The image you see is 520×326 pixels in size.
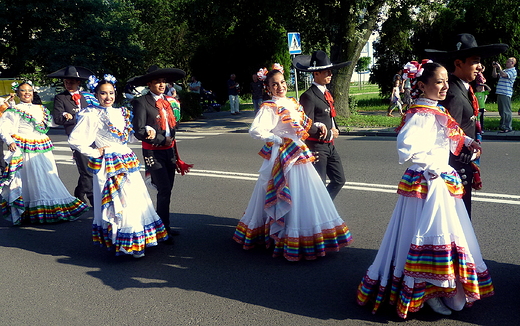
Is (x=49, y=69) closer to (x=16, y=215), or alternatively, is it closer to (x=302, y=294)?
(x=16, y=215)

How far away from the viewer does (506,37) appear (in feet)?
66.2

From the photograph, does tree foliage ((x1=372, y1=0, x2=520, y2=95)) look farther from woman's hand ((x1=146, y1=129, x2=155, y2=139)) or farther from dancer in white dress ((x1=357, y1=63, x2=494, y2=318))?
dancer in white dress ((x1=357, y1=63, x2=494, y2=318))

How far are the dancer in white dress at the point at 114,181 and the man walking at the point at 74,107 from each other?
1.77m

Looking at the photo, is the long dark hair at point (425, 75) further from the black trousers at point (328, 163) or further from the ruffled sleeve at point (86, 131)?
the ruffled sleeve at point (86, 131)

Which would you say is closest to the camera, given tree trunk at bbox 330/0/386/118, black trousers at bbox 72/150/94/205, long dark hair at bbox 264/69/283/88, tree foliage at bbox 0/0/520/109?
long dark hair at bbox 264/69/283/88

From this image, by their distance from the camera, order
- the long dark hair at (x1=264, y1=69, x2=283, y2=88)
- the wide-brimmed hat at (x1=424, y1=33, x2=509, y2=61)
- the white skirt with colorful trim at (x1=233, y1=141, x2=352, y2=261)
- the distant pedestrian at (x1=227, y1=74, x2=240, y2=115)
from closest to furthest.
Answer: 1. the wide-brimmed hat at (x1=424, y1=33, x2=509, y2=61)
2. the white skirt with colorful trim at (x1=233, y1=141, x2=352, y2=261)
3. the long dark hair at (x1=264, y1=69, x2=283, y2=88)
4. the distant pedestrian at (x1=227, y1=74, x2=240, y2=115)

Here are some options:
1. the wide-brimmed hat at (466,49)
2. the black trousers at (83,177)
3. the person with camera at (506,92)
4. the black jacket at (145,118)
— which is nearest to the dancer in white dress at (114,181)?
the black jacket at (145,118)

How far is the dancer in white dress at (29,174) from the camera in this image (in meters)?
6.99

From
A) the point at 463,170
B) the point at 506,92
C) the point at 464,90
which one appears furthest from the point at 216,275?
the point at 506,92

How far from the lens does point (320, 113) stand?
5.57m

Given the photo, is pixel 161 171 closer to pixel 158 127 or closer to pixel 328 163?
pixel 158 127

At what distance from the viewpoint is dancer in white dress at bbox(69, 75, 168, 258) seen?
17.6 ft

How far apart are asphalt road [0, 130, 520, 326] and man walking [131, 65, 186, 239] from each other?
737 mm

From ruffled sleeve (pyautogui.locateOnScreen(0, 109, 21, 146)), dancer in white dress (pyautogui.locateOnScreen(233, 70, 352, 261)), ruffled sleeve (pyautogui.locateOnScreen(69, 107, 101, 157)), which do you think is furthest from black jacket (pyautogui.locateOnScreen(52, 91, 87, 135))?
dancer in white dress (pyautogui.locateOnScreen(233, 70, 352, 261))
